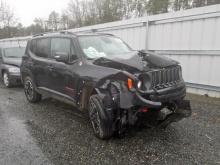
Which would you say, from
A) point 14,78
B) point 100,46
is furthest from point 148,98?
point 14,78

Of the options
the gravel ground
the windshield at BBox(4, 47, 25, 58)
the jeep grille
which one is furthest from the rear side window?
the windshield at BBox(4, 47, 25, 58)

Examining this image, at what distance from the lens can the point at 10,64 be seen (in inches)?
302

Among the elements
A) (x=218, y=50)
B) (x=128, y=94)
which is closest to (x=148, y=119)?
(x=128, y=94)

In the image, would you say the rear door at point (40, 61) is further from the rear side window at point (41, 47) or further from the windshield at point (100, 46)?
the windshield at point (100, 46)

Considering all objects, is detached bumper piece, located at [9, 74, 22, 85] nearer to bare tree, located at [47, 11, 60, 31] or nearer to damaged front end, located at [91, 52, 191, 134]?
damaged front end, located at [91, 52, 191, 134]

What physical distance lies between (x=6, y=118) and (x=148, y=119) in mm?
3477

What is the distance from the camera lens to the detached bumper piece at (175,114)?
3.30m

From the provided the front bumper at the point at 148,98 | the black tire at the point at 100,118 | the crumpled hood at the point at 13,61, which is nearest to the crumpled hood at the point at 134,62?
A: the front bumper at the point at 148,98

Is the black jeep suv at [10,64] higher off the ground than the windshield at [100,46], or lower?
lower

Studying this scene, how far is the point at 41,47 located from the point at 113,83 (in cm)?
291

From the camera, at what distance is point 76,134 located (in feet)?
11.8

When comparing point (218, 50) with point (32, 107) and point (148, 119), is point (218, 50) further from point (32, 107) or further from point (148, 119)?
point (32, 107)

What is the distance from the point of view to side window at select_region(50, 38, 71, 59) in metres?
4.05

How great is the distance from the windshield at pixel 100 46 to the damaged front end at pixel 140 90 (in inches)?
20.8
